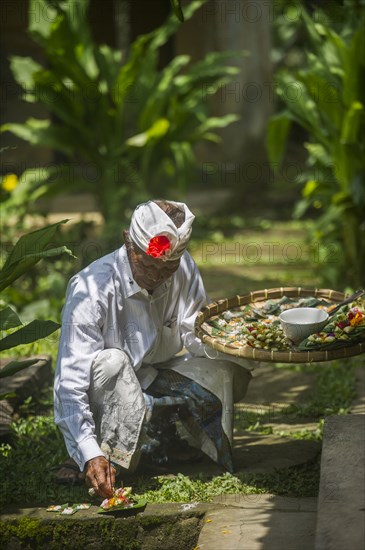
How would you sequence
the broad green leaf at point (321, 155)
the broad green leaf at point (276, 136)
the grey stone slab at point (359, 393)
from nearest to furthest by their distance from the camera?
the grey stone slab at point (359, 393) < the broad green leaf at point (321, 155) < the broad green leaf at point (276, 136)

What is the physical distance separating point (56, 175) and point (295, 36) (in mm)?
6880

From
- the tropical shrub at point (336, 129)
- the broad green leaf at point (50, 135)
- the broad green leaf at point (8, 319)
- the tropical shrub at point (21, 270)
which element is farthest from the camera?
the broad green leaf at point (50, 135)

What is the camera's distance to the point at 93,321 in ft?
13.0

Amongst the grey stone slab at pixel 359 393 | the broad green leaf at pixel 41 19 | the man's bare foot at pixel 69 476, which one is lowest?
the grey stone slab at pixel 359 393

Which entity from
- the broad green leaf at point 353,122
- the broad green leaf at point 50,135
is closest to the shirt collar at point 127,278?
the broad green leaf at point 353,122

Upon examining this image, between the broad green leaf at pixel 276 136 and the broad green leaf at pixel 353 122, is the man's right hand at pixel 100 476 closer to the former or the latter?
the broad green leaf at pixel 353 122

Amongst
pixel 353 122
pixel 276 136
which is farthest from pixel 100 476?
pixel 276 136

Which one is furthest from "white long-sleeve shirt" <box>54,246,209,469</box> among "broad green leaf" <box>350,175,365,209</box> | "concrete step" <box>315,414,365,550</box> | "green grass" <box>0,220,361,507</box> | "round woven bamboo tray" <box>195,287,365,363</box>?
"broad green leaf" <box>350,175,365,209</box>

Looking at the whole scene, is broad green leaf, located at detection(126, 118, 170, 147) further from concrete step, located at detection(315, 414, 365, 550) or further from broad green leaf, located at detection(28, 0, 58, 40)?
concrete step, located at detection(315, 414, 365, 550)

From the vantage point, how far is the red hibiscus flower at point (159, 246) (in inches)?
151

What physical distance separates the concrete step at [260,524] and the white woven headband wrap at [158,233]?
3.34ft

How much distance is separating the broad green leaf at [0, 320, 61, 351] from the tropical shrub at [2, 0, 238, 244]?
4.19 meters

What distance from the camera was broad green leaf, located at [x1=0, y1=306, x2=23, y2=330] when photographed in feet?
13.8

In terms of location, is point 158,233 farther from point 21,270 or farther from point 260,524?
point 260,524
